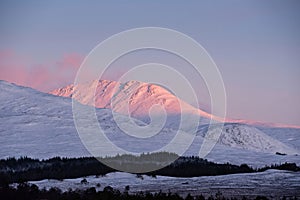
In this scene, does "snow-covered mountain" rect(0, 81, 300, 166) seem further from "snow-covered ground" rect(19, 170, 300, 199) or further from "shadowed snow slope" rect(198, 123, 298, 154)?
"snow-covered ground" rect(19, 170, 300, 199)

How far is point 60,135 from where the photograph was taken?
251 ft

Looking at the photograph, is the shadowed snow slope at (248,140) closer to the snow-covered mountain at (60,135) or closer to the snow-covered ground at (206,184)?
the snow-covered mountain at (60,135)

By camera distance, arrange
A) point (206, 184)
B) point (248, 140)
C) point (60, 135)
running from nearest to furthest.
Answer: point (206, 184), point (60, 135), point (248, 140)

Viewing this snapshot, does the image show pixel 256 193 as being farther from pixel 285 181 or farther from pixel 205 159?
pixel 205 159

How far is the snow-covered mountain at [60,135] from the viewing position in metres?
69.0

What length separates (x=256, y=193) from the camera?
3703 centimetres

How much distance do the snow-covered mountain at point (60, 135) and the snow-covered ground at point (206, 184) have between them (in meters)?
16.6

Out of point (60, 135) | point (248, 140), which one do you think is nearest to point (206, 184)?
point (60, 135)

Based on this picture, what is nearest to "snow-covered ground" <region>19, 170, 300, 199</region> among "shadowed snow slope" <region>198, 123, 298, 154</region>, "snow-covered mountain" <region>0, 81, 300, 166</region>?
"snow-covered mountain" <region>0, 81, 300, 166</region>

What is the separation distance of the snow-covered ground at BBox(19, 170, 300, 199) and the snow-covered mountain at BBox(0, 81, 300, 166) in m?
16.6

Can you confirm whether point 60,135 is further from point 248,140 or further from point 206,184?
point 248,140

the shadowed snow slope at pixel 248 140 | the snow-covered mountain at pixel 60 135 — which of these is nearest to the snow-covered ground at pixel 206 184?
the snow-covered mountain at pixel 60 135

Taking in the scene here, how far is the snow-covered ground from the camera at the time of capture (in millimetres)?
38312

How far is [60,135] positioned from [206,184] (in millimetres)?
35897
